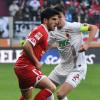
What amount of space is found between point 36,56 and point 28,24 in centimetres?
1664

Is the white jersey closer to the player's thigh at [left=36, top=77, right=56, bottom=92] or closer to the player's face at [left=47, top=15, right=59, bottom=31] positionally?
the player's face at [left=47, top=15, right=59, bottom=31]

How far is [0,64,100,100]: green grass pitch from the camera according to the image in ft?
43.5

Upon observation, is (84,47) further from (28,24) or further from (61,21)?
(28,24)

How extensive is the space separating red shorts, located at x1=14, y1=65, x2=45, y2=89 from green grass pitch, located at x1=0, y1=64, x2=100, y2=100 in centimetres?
367

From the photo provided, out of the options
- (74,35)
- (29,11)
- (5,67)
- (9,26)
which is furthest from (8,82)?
(29,11)

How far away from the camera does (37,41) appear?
29.5 feet

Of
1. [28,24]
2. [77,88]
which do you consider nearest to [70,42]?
[77,88]

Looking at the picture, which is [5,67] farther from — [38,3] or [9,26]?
[38,3]

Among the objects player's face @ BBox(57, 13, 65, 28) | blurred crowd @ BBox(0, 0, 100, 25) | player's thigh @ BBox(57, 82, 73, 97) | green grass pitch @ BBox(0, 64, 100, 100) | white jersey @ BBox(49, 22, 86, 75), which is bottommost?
green grass pitch @ BBox(0, 64, 100, 100)

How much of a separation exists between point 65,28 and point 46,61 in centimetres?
1068

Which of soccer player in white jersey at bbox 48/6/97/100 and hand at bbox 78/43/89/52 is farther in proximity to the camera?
soccer player in white jersey at bbox 48/6/97/100

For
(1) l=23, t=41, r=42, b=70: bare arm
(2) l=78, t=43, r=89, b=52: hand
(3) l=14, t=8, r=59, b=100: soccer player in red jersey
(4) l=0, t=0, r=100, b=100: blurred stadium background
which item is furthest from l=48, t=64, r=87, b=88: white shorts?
(4) l=0, t=0, r=100, b=100: blurred stadium background

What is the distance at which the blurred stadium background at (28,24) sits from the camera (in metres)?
19.5

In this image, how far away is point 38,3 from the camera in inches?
1078
